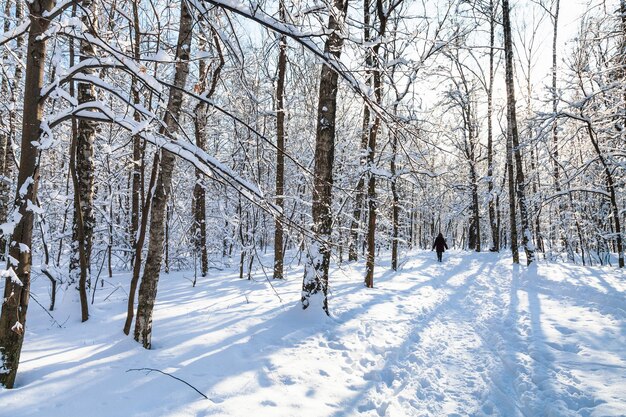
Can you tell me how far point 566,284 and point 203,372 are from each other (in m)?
9.65

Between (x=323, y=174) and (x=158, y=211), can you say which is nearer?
(x=158, y=211)

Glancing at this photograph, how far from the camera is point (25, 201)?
2820mm

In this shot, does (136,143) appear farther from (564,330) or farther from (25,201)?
(564,330)

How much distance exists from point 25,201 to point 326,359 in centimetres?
383

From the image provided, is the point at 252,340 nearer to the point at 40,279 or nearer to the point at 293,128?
the point at 40,279

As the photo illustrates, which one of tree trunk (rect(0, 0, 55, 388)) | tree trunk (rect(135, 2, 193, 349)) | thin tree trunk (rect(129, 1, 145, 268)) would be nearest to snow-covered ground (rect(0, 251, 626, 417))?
tree trunk (rect(0, 0, 55, 388))

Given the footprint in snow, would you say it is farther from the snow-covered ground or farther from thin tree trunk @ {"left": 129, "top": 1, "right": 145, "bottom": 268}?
thin tree trunk @ {"left": 129, "top": 1, "right": 145, "bottom": 268}

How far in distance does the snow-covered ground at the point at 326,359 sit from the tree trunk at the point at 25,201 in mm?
406

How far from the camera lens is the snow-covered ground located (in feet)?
10.9

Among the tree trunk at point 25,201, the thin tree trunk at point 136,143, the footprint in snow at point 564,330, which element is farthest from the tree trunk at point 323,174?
the tree trunk at point 25,201

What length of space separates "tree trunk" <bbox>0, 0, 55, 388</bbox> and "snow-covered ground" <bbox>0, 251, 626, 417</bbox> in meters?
0.41

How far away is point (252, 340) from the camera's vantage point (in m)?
5.02

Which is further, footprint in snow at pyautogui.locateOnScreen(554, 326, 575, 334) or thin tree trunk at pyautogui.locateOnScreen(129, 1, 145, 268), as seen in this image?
footprint in snow at pyautogui.locateOnScreen(554, 326, 575, 334)

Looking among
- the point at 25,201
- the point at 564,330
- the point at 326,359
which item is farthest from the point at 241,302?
the point at 564,330
